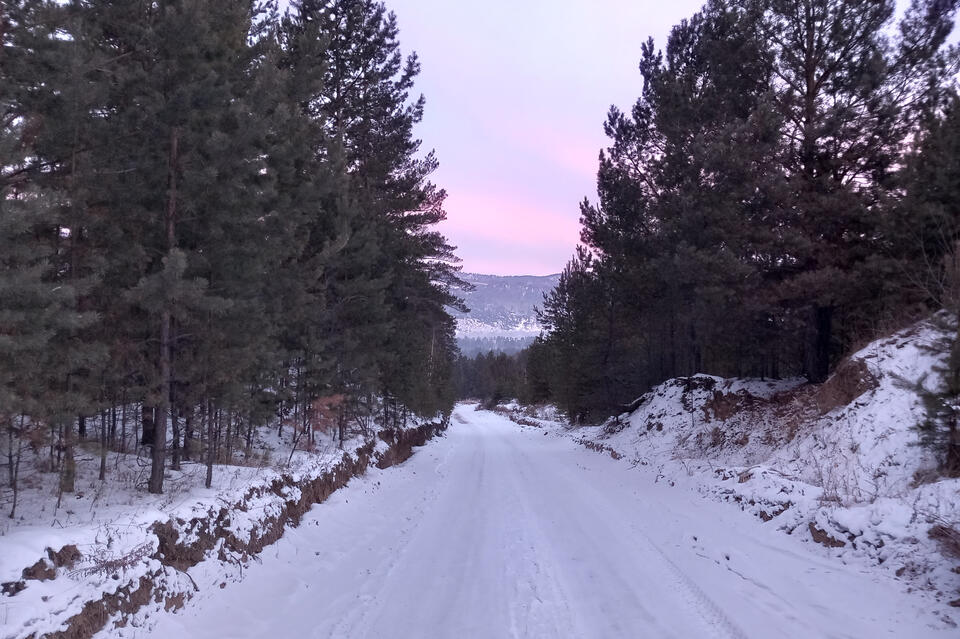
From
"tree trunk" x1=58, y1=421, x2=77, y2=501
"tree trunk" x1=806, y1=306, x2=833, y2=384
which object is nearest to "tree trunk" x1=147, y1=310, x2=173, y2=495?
"tree trunk" x1=58, y1=421, x2=77, y2=501

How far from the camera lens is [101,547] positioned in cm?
530

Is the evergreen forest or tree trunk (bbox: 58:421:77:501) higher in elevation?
the evergreen forest

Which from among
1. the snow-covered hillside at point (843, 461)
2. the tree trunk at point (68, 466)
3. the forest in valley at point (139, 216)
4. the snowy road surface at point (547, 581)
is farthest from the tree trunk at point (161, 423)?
the snow-covered hillside at point (843, 461)

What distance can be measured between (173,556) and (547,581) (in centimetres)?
408

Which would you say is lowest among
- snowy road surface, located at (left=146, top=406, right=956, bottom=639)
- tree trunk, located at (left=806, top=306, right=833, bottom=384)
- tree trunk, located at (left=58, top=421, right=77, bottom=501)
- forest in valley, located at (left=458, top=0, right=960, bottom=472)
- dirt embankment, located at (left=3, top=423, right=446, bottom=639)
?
snowy road surface, located at (left=146, top=406, right=956, bottom=639)

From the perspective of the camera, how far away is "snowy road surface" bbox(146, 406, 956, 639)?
210 inches

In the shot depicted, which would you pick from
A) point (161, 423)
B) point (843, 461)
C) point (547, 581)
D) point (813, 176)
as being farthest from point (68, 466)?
point (813, 176)

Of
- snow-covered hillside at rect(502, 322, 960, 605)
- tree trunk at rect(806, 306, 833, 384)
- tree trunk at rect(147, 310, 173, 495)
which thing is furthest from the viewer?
tree trunk at rect(806, 306, 833, 384)

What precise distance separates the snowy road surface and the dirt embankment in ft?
0.71

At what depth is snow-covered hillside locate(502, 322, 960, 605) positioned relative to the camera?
6211 millimetres

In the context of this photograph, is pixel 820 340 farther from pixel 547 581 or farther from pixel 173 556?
pixel 173 556

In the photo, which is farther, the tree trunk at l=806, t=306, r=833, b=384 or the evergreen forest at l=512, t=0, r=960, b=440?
the tree trunk at l=806, t=306, r=833, b=384

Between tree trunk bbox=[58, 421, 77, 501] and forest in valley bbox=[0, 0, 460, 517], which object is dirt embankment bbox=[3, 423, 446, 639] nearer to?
forest in valley bbox=[0, 0, 460, 517]

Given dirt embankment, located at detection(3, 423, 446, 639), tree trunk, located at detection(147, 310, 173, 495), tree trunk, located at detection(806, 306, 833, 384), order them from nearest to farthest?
dirt embankment, located at detection(3, 423, 446, 639), tree trunk, located at detection(147, 310, 173, 495), tree trunk, located at detection(806, 306, 833, 384)
